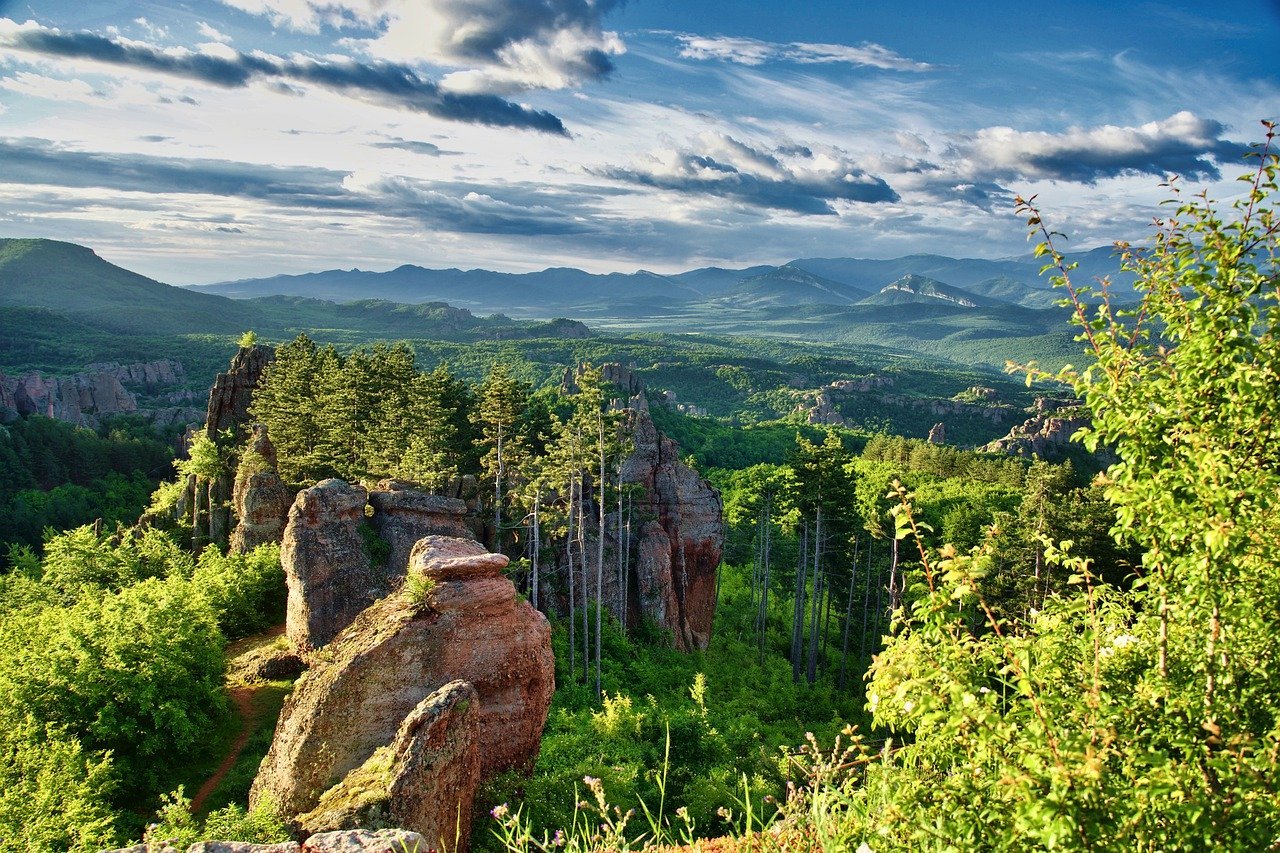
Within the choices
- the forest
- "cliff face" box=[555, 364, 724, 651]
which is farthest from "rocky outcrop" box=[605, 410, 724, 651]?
the forest

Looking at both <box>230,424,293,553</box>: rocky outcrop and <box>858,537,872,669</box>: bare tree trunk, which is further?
<box>858,537,872,669</box>: bare tree trunk

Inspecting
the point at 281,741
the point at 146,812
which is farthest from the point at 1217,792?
the point at 146,812

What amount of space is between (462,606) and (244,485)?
Answer: 25140mm

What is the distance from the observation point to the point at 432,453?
33.6 m

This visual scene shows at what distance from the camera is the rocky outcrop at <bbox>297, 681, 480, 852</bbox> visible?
12141mm

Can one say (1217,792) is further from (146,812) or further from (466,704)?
(146,812)

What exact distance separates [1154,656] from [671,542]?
34.3 m

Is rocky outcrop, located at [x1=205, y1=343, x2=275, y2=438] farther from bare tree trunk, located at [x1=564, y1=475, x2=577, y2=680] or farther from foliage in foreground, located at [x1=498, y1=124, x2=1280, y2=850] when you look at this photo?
foliage in foreground, located at [x1=498, y1=124, x2=1280, y2=850]

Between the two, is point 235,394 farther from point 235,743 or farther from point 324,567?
point 235,743

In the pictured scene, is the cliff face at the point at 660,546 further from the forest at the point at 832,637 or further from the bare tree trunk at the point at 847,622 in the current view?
the bare tree trunk at the point at 847,622

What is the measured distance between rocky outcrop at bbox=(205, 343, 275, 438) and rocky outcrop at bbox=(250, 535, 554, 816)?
38.4 meters

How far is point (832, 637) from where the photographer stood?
51469 millimetres

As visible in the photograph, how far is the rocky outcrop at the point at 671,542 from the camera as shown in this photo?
38125mm

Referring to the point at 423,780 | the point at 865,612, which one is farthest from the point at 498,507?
the point at 865,612
